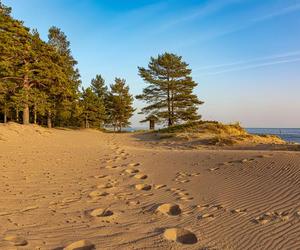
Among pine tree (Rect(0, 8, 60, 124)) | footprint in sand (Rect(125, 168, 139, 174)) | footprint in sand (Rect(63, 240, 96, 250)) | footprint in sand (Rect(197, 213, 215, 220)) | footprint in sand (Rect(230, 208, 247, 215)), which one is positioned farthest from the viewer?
pine tree (Rect(0, 8, 60, 124))

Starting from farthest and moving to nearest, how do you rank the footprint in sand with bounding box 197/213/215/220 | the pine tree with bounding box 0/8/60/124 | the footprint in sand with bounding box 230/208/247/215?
the pine tree with bounding box 0/8/60/124 → the footprint in sand with bounding box 230/208/247/215 → the footprint in sand with bounding box 197/213/215/220

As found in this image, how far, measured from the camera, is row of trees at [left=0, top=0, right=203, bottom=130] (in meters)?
23.2

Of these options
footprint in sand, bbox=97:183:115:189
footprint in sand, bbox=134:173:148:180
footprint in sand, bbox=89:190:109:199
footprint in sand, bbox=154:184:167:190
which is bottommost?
footprint in sand, bbox=89:190:109:199

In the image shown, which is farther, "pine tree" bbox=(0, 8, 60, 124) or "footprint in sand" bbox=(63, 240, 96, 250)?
"pine tree" bbox=(0, 8, 60, 124)

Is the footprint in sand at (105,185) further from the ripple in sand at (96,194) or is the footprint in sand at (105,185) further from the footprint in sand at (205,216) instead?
the footprint in sand at (205,216)

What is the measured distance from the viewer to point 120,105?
4716 centimetres

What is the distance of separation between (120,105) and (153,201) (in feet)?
140

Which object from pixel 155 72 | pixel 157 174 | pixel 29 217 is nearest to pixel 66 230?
pixel 29 217

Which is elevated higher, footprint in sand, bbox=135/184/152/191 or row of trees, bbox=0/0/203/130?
row of trees, bbox=0/0/203/130

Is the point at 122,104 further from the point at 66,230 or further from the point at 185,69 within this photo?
the point at 66,230

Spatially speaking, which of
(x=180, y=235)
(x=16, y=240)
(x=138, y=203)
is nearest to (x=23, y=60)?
(x=138, y=203)

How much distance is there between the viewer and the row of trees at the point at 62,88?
2325 cm

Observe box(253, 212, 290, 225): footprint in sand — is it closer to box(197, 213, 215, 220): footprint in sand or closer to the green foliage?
box(197, 213, 215, 220): footprint in sand

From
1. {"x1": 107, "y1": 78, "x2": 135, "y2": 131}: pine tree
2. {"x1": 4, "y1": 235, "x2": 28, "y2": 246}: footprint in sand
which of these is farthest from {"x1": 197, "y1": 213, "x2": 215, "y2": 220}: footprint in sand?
{"x1": 107, "y1": 78, "x2": 135, "y2": 131}: pine tree
